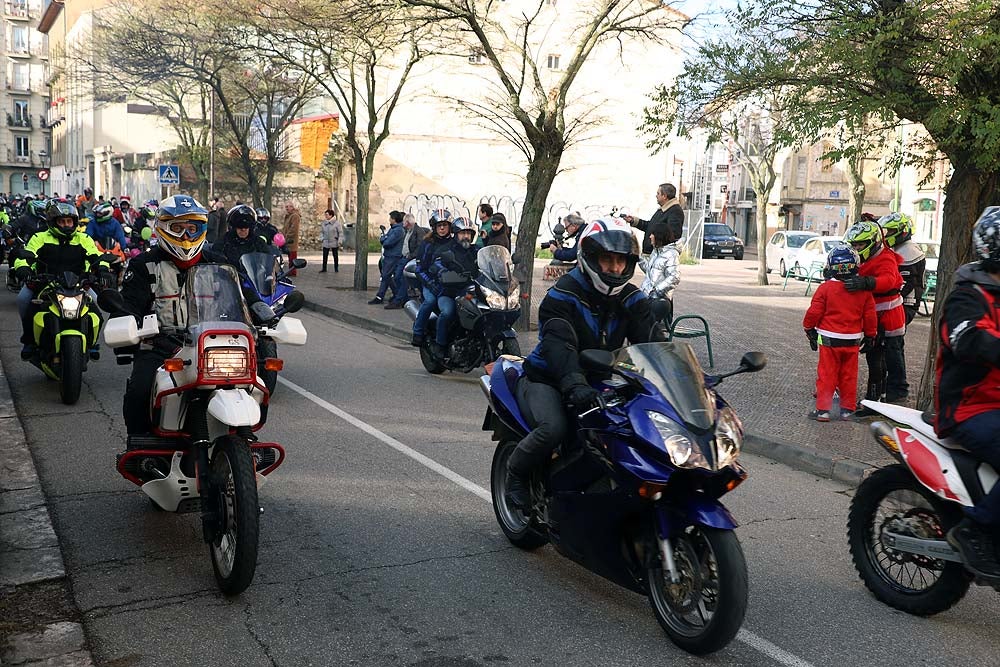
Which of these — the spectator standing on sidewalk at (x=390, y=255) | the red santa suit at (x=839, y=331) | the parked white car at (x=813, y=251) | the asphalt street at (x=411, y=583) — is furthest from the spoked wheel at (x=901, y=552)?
the parked white car at (x=813, y=251)

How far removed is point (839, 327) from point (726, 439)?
5.25 metres

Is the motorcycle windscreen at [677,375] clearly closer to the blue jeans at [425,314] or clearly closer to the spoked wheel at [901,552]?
the spoked wheel at [901,552]

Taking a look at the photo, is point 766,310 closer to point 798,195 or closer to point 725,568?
point 725,568

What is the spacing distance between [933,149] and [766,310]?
35.8 feet

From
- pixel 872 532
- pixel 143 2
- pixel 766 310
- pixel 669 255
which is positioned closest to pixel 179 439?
pixel 872 532

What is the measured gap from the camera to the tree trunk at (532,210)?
51.9 ft

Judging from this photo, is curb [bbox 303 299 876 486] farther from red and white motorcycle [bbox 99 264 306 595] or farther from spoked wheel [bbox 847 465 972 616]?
red and white motorcycle [bbox 99 264 306 595]

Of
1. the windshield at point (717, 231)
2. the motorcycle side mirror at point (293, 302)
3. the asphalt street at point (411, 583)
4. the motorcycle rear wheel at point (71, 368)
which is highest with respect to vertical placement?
the windshield at point (717, 231)

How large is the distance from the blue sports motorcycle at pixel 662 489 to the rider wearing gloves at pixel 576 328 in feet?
0.44

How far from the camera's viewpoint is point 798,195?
6419cm

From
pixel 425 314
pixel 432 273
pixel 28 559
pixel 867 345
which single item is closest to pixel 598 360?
pixel 28 559

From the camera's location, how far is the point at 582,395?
4.50 metres

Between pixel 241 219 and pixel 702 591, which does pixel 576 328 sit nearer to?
pixel 702 591

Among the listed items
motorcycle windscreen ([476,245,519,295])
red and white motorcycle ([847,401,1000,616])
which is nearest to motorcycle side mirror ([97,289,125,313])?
red and white motorcycle ([847,401,1000,616])
